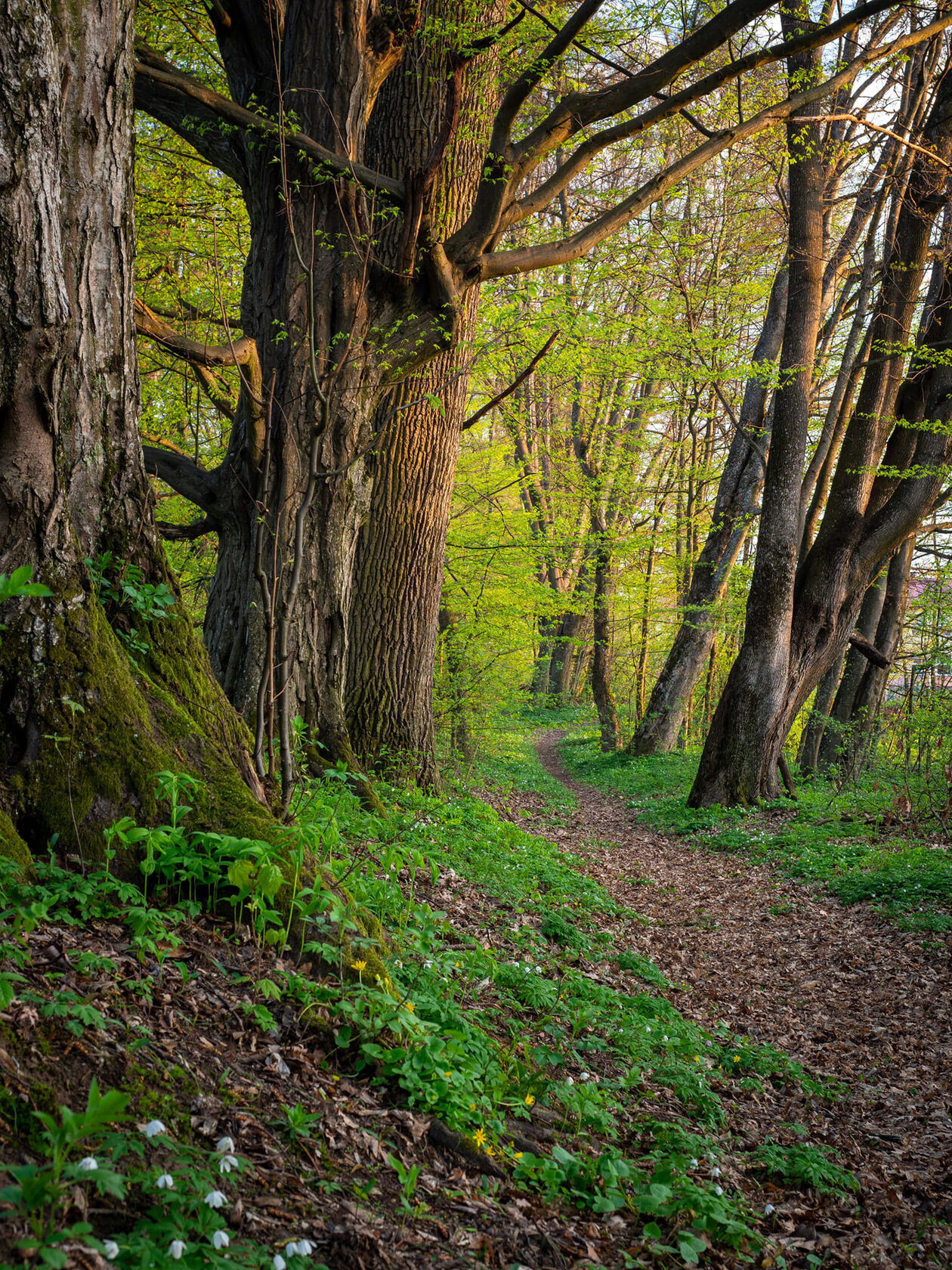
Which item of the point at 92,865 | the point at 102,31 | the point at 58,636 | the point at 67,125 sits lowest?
the point at 92,865

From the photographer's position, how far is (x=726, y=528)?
15.2m

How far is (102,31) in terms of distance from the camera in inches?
134

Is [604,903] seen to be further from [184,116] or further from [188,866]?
[184,116]

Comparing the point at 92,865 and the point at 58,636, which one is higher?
the point at 58,636

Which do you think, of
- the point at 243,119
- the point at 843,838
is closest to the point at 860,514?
the point at 843,838

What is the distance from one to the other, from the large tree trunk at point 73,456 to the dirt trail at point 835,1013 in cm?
300

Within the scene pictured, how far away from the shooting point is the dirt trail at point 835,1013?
3.13 m

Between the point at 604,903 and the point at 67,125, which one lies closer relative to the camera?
the point at 67,125

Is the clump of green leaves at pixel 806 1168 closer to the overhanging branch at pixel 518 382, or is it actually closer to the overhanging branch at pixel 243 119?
the overhanging branch at pixel 518 382

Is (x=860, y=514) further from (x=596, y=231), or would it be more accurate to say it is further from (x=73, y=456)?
(x=73, y=456)

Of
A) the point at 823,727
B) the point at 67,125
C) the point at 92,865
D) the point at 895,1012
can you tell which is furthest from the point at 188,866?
the point at 823,727

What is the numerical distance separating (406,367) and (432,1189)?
628cm

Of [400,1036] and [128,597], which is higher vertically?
[128,597]

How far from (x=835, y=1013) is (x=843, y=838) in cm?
425
